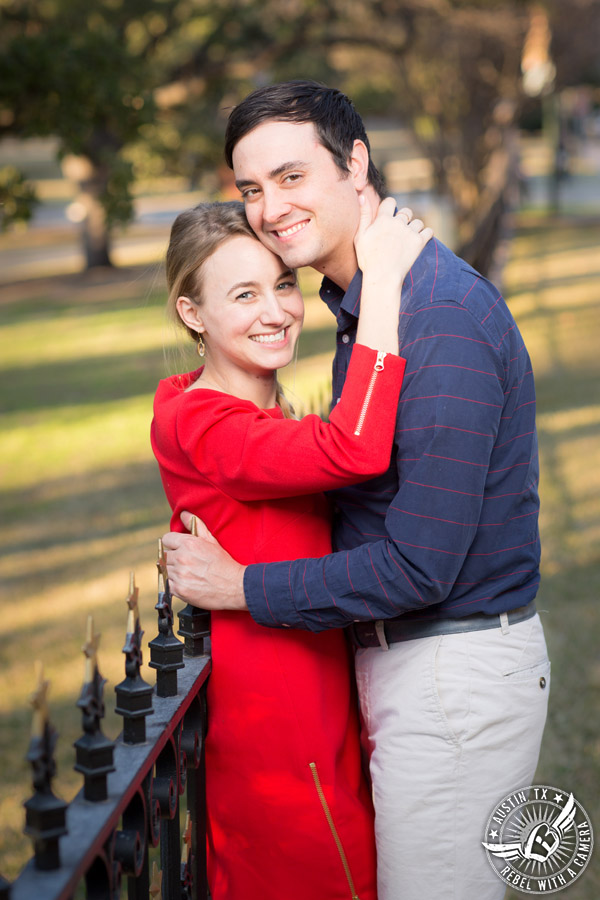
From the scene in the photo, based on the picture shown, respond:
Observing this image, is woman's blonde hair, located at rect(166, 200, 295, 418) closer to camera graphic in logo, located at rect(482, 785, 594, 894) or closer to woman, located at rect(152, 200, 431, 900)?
woman, located at rect(152, 200, 431, 900)

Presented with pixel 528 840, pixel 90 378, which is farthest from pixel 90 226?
pixel 528 840

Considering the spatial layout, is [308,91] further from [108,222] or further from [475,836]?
[108,222]

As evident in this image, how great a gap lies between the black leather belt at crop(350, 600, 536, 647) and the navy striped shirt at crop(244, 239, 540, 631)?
1.0 inches

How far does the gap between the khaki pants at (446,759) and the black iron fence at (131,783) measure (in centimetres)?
44

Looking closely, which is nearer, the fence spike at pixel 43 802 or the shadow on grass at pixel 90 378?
the fence spike at pixel 43 802

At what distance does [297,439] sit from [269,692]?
1.97 ft

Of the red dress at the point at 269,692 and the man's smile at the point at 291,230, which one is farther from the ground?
the man's smile at the point at 291,230

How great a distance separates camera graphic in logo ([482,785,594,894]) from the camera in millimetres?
2273

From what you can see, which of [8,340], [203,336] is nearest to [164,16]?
[8,340]

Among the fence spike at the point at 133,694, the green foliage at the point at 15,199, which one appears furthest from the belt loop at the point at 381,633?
the green foliage at the point at 15,199

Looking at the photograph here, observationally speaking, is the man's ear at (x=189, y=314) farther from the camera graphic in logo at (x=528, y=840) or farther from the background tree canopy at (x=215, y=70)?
the background tree canopy at (x=215, y=70)

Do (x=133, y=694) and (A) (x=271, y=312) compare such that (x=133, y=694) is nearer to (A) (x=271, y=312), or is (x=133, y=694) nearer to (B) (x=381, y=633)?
(B) (x=381, y=633)

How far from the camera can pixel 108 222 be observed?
19.7 ft

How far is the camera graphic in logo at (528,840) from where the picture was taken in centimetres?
227
